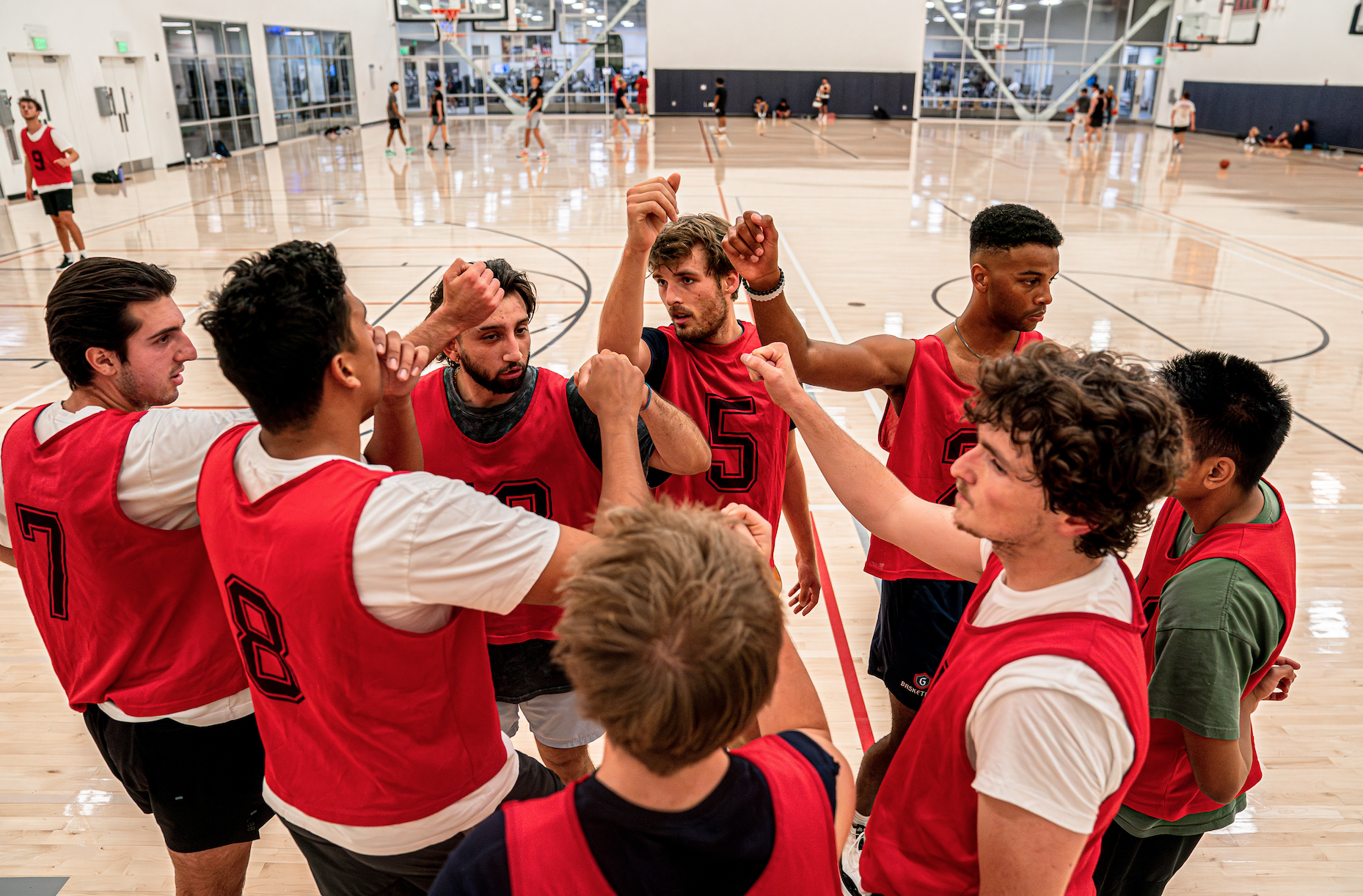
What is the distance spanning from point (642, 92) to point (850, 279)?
25633 millimetres

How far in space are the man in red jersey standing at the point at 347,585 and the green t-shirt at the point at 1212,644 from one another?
1.32 meters

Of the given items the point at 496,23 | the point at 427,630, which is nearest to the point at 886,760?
the point at 427,630

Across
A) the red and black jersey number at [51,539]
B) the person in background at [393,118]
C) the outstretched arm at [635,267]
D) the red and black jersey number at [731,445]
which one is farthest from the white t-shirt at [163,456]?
the person in background at [393,118]

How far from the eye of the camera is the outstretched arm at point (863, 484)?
6.70 feet

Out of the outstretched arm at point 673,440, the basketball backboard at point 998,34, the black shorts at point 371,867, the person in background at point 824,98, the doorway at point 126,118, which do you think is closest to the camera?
the black shorts at point 371,867

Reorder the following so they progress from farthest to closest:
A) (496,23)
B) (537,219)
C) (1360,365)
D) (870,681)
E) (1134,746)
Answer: (496,23) → (537,219) → (1360,365) → (870,681) → (1134,746)

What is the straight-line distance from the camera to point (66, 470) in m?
1.81

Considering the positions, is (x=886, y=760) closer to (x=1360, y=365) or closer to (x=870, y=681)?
(x=870, y=681)

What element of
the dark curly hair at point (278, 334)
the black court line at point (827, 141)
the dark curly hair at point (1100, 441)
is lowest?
the dark curly hair at point (1100, 441)

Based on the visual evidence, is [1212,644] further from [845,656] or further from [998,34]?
[998,34]

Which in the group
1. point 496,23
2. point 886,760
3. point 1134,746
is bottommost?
point 886,760

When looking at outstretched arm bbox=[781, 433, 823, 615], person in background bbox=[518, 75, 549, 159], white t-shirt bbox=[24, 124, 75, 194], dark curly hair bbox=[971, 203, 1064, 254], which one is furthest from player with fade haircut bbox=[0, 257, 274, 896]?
person in background bbox=[518, 75, 549, 159]

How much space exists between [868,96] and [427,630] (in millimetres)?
36791

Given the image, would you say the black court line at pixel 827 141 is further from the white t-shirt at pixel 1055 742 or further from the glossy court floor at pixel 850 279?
the white t-shirt at pixel 1055 742
